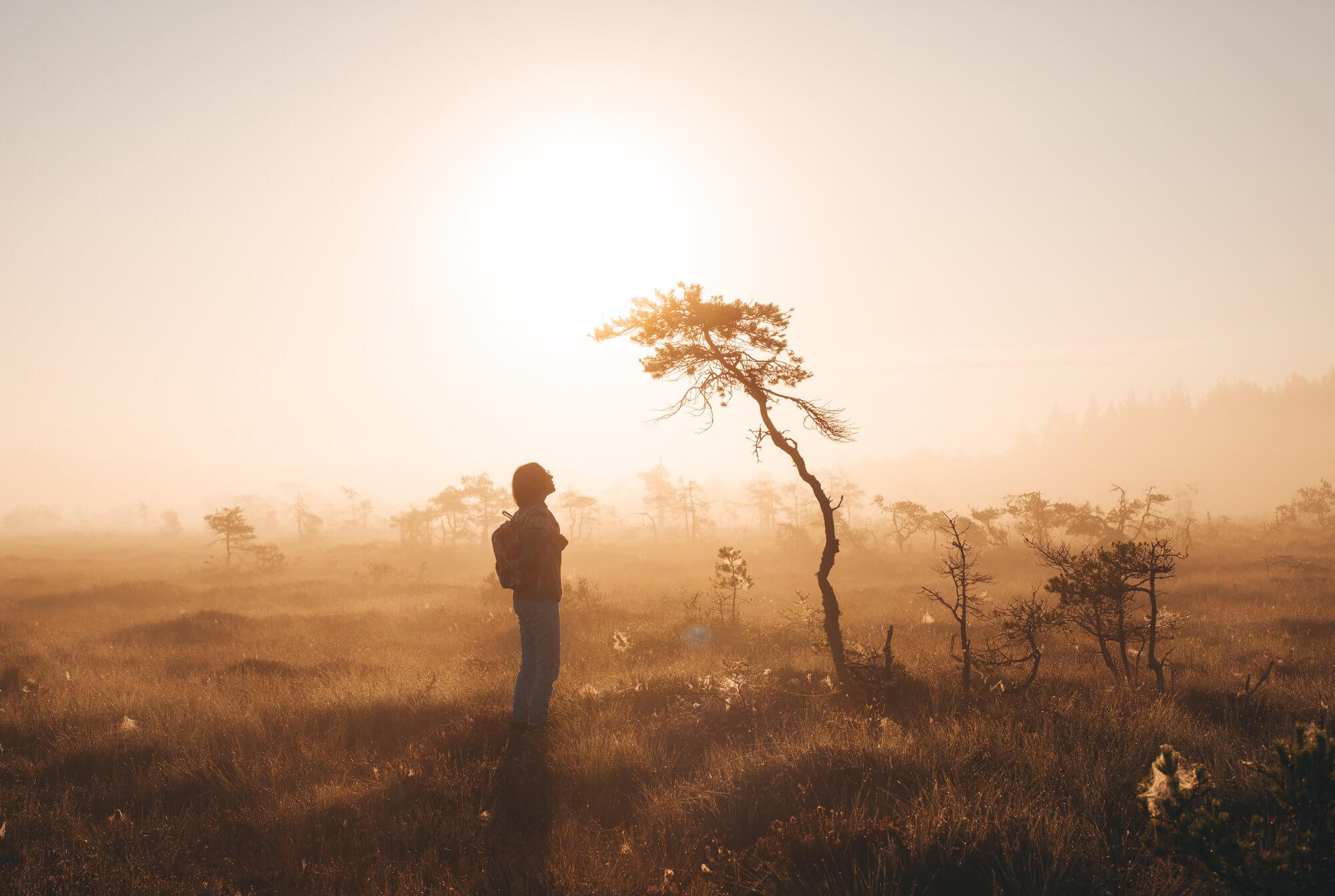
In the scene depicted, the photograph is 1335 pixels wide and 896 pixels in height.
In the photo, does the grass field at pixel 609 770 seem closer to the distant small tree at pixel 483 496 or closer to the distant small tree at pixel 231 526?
the distant small tree at pixel 231 526

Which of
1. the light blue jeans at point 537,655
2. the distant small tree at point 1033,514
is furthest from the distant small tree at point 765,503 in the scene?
the light blue jeans at point 537,655

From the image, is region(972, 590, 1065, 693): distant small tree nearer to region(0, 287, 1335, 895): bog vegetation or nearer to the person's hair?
region(0, 287, 1335, 895): bog vegetation

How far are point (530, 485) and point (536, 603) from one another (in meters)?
1.27

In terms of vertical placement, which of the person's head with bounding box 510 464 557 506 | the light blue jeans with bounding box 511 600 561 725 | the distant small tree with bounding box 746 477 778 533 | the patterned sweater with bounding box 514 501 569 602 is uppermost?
the person's head with bounding box 510 464 557 506

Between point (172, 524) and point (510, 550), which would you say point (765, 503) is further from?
point (172, 524)

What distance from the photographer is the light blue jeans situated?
604cm

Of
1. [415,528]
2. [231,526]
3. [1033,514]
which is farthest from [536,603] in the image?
[415,528]

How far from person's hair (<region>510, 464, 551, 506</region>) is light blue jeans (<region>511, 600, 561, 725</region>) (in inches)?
43.5

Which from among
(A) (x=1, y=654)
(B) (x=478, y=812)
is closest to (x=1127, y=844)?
(B) (x=478, y=812)

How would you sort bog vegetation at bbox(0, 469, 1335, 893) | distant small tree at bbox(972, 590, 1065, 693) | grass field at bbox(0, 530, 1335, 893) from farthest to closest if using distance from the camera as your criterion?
1. distant small tree at bbox(972, 590, 1065, 693)
2. grass field at bbox(0, 530, 1335, 893)
3. bog vegetation at bbox(0, 469, 1335, 893)

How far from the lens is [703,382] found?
8.45 metres

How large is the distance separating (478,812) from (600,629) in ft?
30.8

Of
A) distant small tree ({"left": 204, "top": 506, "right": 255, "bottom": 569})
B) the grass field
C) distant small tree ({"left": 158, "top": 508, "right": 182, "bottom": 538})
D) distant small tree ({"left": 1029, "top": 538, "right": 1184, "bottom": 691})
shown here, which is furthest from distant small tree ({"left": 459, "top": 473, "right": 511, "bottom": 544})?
distant small tree ({"left": 158, "top": 508, "right": 182, "bottom": 538})

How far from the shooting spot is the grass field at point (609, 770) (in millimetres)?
3666
